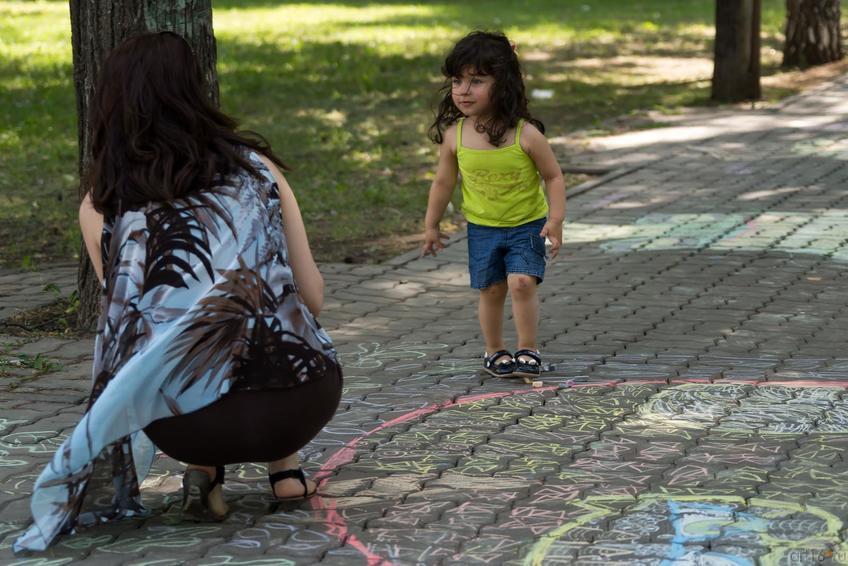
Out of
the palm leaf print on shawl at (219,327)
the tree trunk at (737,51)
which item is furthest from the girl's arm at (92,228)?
the tree trunk at (737,51)

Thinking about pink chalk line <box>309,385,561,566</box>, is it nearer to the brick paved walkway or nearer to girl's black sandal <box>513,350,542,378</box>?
the brick paved walkway

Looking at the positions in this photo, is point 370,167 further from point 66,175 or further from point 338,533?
point 338,533

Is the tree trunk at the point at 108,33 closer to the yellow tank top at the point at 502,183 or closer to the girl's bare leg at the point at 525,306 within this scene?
the yellow tank top at the point at 502,183

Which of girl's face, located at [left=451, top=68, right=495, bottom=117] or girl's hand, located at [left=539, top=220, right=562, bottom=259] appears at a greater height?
girl's face, located at [left=451, top=68, right=495, bottom=117]

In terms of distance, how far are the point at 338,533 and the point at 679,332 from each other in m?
2.89

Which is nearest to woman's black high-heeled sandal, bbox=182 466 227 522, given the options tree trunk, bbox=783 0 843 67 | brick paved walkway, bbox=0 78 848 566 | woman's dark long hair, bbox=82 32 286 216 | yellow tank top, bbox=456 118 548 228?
brick paved walkway, bbox=0 78 848 566

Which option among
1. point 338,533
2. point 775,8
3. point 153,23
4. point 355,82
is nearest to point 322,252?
point 153,23

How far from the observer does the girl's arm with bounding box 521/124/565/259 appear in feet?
18.0

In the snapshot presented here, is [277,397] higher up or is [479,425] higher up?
[277,397]

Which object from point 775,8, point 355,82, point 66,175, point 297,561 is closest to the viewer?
point 297,561

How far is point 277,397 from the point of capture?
153 inches

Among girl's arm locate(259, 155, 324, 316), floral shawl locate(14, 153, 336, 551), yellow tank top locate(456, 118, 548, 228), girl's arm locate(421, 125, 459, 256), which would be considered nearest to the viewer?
floral shawl locate(14, 153, 336, 551)

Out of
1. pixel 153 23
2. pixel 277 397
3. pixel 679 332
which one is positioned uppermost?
pixel 153 23

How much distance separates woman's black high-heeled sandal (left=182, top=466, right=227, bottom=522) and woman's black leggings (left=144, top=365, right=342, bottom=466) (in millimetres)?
131
